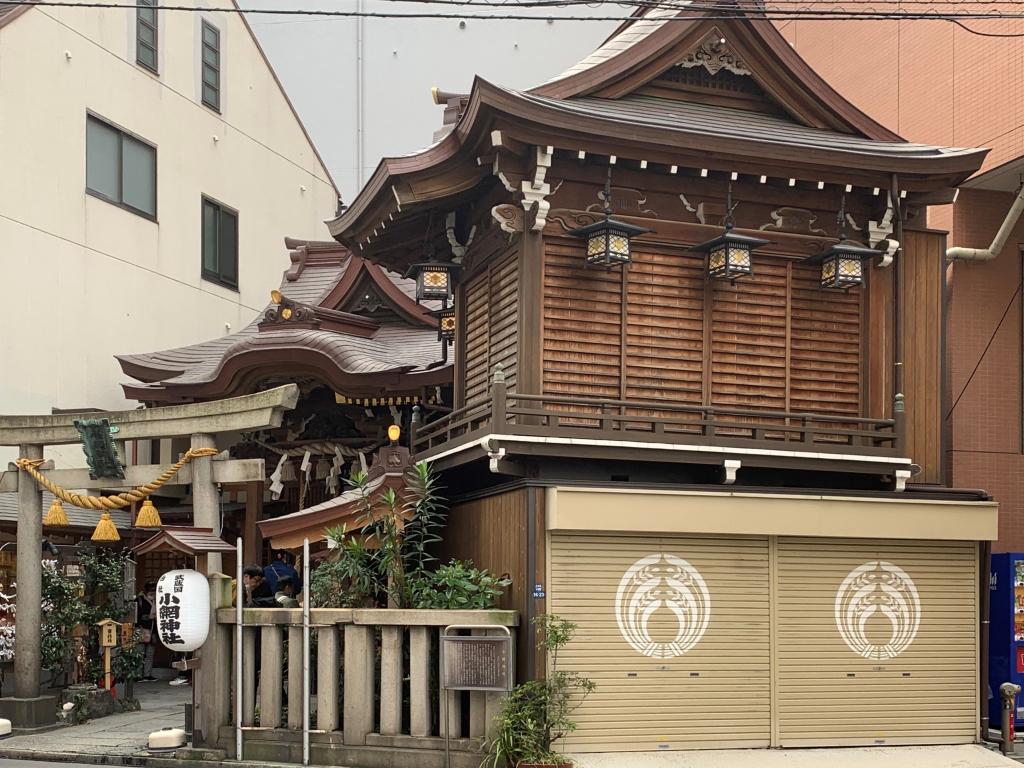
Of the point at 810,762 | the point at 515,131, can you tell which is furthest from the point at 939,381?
the point at 515,131

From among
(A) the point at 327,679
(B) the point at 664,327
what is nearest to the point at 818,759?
(B) the point at 664,327

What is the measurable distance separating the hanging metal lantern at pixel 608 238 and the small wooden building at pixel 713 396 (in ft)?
0.11

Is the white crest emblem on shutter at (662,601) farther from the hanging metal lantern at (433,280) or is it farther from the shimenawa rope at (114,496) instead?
the shimenawa rope at (114,496)

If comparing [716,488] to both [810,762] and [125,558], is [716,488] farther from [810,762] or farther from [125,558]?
[125,558]

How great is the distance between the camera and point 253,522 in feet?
72.1

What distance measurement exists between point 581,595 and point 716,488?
1910mm

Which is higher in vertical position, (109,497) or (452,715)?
(109,497)

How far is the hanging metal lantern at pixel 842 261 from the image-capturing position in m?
14.5

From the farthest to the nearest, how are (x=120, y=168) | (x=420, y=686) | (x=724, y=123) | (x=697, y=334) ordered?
(x=120, y=168)
(x=724, y=123)
(x=697, y=334)
(x=420, y=686)

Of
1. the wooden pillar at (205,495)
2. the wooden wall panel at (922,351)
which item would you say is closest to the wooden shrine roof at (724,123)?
the wooden wall panel at (922,351)

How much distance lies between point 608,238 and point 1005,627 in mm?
7175

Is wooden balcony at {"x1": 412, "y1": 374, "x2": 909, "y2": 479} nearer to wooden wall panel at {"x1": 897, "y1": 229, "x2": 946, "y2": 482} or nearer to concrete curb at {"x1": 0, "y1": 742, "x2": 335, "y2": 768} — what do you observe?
wooden wall panel at {"x1": 897, "y1": 229, "x2": 946, "y2": 482}

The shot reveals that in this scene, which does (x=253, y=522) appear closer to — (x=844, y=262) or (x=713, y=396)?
(x=713, y=396)

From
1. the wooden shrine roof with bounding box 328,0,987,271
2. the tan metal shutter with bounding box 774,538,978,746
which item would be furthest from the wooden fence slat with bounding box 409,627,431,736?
the wooden shrine roof with bounding box 328,0,987,271
